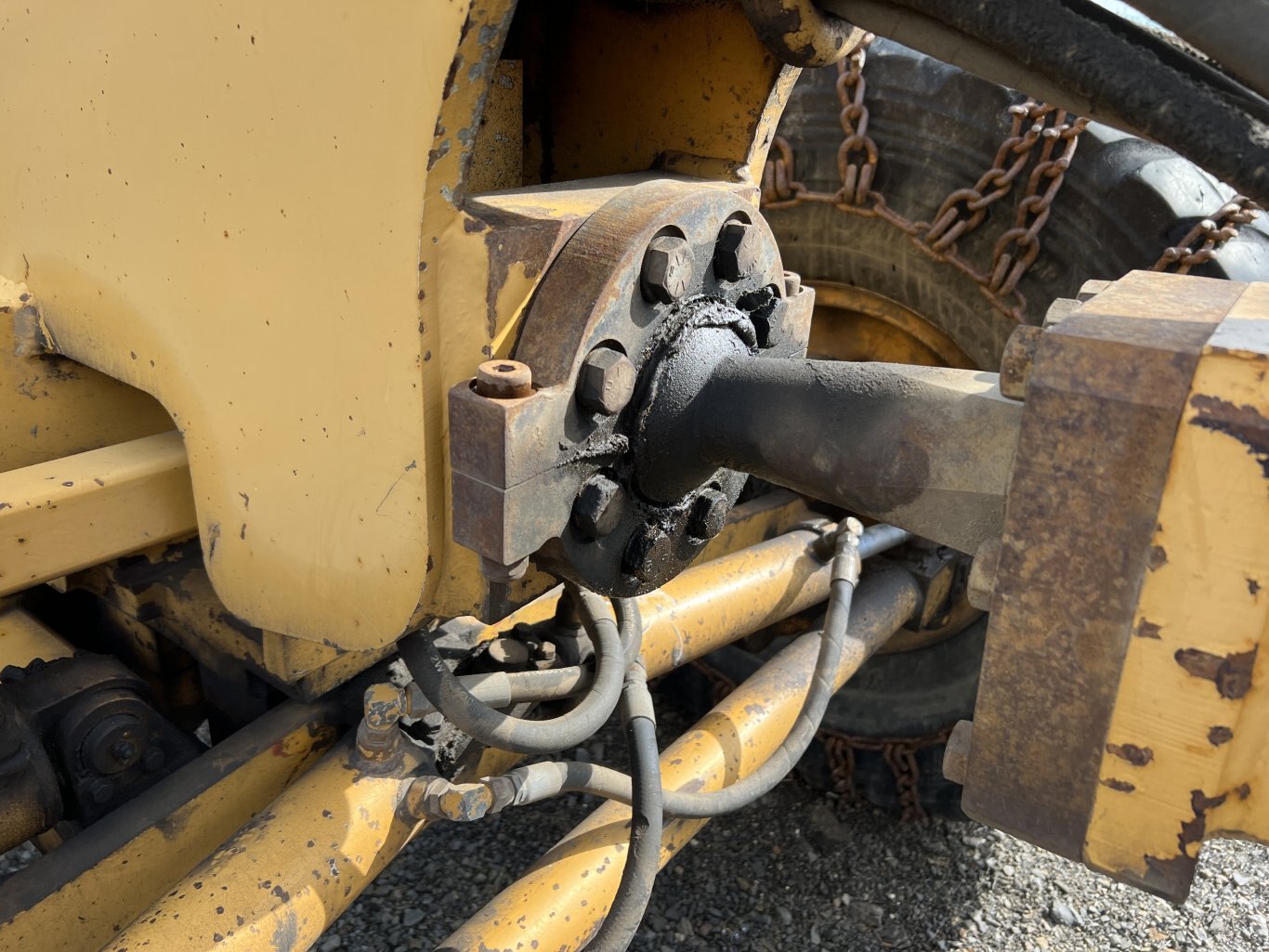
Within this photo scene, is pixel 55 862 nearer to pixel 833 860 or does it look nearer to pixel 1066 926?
pixel 833 860

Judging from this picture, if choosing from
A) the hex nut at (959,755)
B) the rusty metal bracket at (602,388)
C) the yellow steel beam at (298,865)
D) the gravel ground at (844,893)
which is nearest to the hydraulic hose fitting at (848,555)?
the yellow steel beam at (298,865)

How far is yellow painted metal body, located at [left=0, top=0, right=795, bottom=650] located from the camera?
78cm

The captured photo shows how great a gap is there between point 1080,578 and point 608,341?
1.33 ft

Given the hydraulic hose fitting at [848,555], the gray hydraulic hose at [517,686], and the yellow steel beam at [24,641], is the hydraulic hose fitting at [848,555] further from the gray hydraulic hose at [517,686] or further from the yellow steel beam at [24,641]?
the yellow steel beam at [24,641]

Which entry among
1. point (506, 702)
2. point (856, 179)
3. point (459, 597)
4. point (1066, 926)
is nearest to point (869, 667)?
point (1066, 926)

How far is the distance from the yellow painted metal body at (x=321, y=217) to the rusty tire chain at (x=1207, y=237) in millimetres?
752

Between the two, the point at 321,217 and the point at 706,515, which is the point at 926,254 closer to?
the point at 706,515

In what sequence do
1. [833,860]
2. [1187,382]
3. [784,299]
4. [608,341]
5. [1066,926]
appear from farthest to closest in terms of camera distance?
[833,860] < [1066,926] < [784,299] < [608,341] < [1187,382]

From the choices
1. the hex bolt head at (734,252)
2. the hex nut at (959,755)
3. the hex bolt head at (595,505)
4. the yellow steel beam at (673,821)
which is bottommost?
the yellow steel beam at (673,821)

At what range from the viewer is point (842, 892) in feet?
6.01

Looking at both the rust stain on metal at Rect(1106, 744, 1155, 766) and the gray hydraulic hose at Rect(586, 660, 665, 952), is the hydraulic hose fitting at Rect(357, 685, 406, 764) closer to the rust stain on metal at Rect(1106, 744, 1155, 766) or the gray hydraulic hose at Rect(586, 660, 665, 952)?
the gray hydraulic hose at Rect(586, 660, 665, 952)

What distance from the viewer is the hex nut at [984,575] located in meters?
0.63

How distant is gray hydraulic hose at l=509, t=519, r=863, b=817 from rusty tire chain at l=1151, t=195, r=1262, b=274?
58 cm

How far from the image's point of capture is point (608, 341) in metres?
0.85
